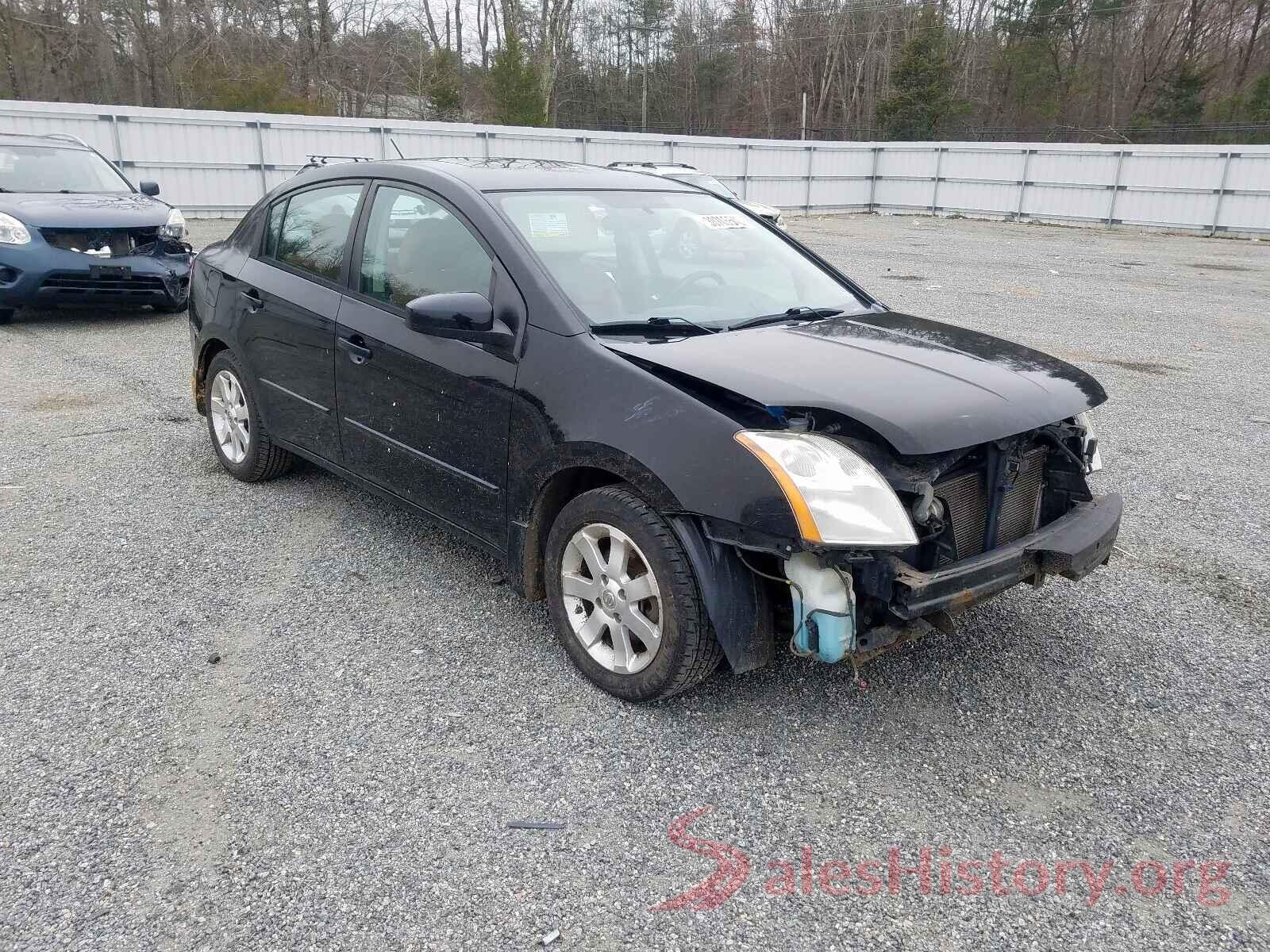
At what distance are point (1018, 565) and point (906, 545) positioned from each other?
543mm

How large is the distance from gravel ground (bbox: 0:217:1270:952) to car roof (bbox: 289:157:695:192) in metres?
1.64

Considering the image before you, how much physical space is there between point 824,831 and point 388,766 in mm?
1284

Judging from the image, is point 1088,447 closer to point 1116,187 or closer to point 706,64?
point 1116,187

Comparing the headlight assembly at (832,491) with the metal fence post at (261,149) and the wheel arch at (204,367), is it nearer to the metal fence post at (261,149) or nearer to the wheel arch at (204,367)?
the wheel arch at (204,367)

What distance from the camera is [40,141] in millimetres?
9945

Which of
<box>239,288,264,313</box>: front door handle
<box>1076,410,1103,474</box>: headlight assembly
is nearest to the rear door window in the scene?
<box>239,288,264,313</box>: front door handle

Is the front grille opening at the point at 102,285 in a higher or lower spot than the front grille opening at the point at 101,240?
lower

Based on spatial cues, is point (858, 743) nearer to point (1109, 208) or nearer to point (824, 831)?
point (824, 831)

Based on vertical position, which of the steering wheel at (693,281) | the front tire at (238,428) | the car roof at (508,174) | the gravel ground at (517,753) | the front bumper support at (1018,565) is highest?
the car roof at (508,174)

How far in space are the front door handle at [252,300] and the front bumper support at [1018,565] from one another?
3358 millimetres

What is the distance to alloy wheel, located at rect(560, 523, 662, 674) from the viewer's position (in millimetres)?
3023

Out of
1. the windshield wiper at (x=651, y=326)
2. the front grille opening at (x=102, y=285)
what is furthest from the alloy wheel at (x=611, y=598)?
the front grille opening at (x=102, y=285)

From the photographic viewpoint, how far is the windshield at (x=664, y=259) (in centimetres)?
353

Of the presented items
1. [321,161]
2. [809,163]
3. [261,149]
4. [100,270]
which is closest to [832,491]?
[321,161]
